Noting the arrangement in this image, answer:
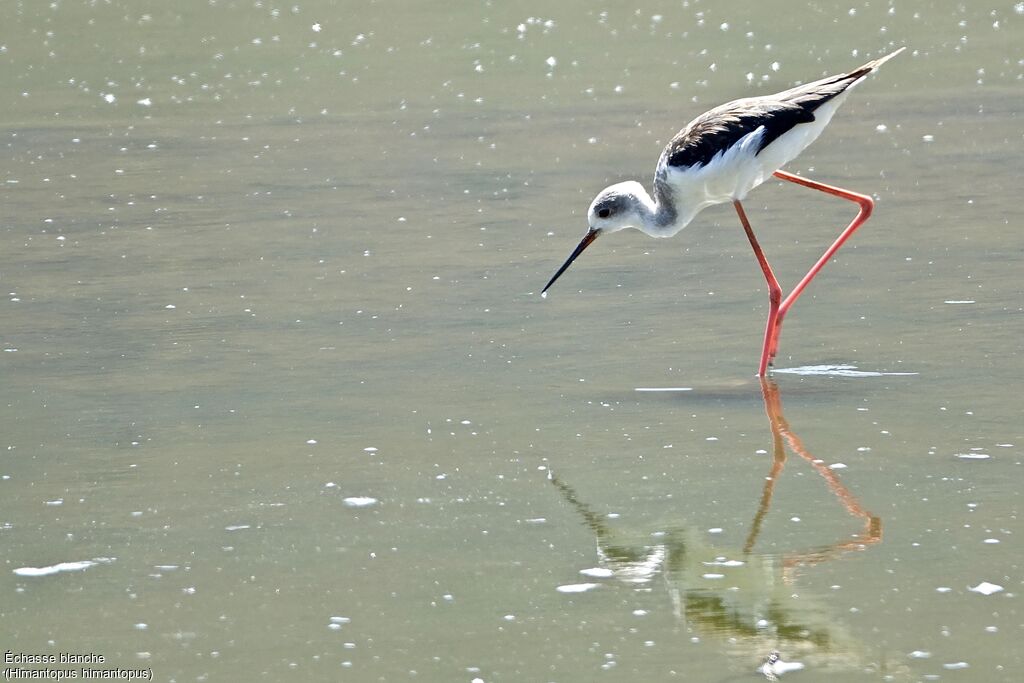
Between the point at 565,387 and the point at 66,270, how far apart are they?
3873 millimetres

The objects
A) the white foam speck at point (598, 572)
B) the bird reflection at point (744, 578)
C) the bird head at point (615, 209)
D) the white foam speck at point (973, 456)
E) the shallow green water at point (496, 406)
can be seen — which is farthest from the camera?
the bird head at point (615, 209)

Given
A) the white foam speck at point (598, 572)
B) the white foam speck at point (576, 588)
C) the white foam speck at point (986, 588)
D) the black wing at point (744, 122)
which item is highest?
Answer: the black wing at point (744, 122)

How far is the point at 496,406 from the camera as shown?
6.96m

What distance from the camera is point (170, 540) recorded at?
18.2 feet

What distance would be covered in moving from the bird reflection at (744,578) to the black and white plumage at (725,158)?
86.9 inches

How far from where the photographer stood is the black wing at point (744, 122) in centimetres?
782

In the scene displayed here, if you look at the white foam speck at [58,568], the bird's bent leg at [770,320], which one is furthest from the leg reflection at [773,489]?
the white foam speck at [58,568]

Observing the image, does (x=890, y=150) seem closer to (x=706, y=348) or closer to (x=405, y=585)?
(x=706, y=348)

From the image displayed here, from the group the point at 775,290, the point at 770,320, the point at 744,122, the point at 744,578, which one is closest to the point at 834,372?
the point at 770,320

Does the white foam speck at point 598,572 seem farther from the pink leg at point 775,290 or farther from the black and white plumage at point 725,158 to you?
the black and white plumage at point 725,158

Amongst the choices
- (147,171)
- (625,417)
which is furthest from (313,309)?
(147,171)

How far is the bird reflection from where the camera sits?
4617mm

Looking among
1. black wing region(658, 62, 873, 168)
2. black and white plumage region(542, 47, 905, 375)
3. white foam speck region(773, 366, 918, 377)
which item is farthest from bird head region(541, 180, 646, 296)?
white foam speck region(773, 366, 918, 377)

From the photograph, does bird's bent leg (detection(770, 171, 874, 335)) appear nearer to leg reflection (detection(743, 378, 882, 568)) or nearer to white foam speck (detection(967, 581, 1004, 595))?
leg reflection (detection(743, 378, 882, 568))
